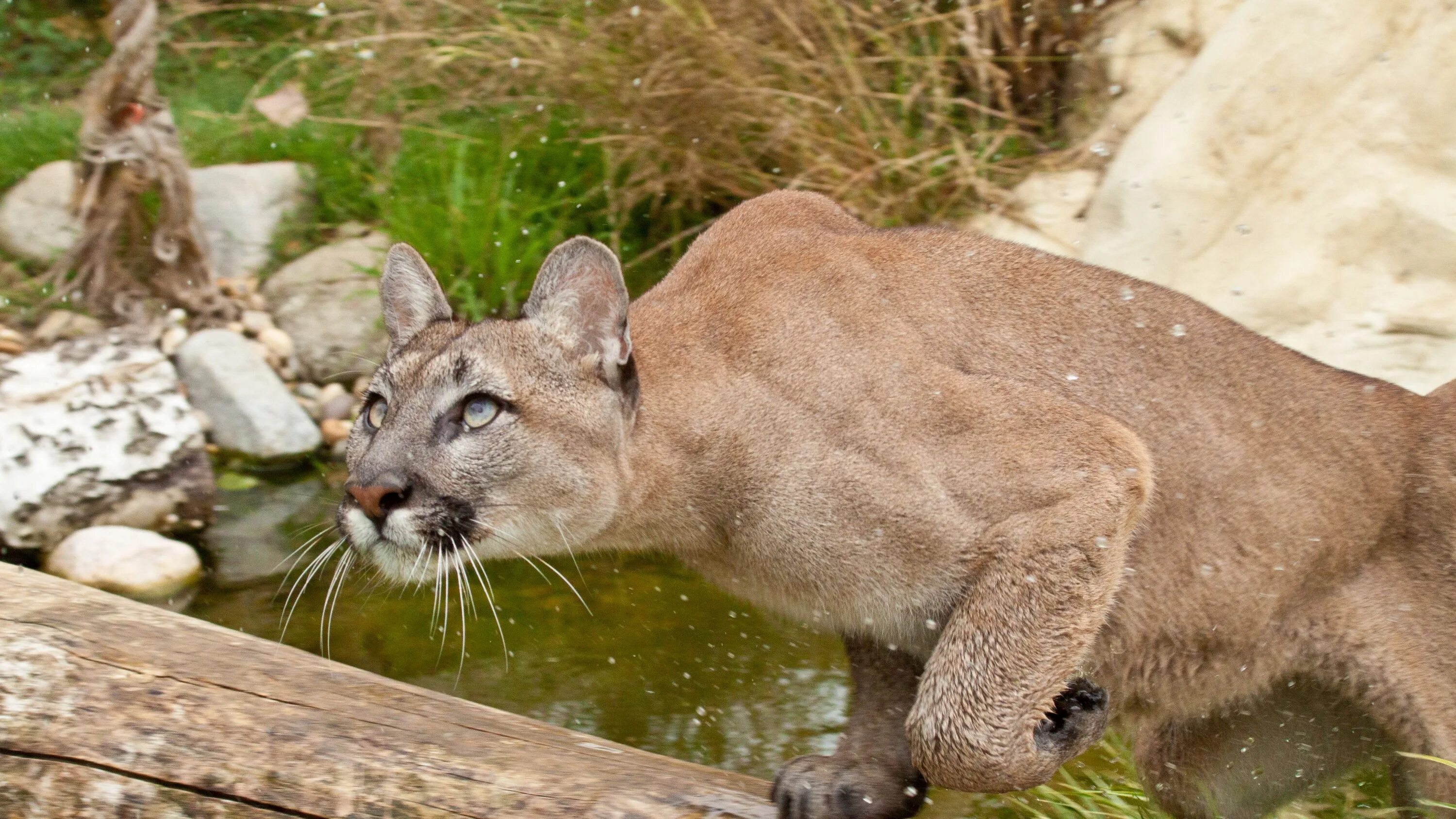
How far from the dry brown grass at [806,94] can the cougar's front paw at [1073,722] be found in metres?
4.24

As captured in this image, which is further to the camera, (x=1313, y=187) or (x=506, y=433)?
(x=1313, y=187)

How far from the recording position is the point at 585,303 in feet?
14.0

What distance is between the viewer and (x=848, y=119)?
331 inches

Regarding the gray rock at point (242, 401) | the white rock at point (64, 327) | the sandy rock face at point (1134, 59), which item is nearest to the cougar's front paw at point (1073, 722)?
Answer: the sandy rock face at point (1134, 59)

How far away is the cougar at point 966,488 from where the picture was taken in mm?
4039

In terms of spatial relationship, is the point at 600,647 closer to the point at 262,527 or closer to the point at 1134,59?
the point at 262,527

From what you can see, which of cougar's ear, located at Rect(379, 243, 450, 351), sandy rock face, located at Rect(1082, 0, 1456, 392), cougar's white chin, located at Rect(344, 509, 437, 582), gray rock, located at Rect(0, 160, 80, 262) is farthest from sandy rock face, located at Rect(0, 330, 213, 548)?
sandy rock face, located at Rect(1082, 0, 1456, 392)

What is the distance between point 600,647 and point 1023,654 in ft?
9.33

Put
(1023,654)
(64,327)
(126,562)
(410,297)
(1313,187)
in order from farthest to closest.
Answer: (64,327)
(1313,187)
(126,562)
(410,297)
(1023,654)

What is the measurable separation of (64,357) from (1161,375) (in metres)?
5.75

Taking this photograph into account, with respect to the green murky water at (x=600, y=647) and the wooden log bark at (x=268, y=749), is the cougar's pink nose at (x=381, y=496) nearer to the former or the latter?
the wooden log bark at (x=268, y=749)

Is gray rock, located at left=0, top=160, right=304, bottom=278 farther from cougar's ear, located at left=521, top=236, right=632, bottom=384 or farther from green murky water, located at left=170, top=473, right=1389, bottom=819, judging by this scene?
cougar's ear, located at left=521, top=236, right=632, bottom=384

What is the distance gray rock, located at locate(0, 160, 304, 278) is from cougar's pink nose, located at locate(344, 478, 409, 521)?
17.9 ft

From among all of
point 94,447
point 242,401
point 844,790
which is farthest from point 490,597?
point 242,401
